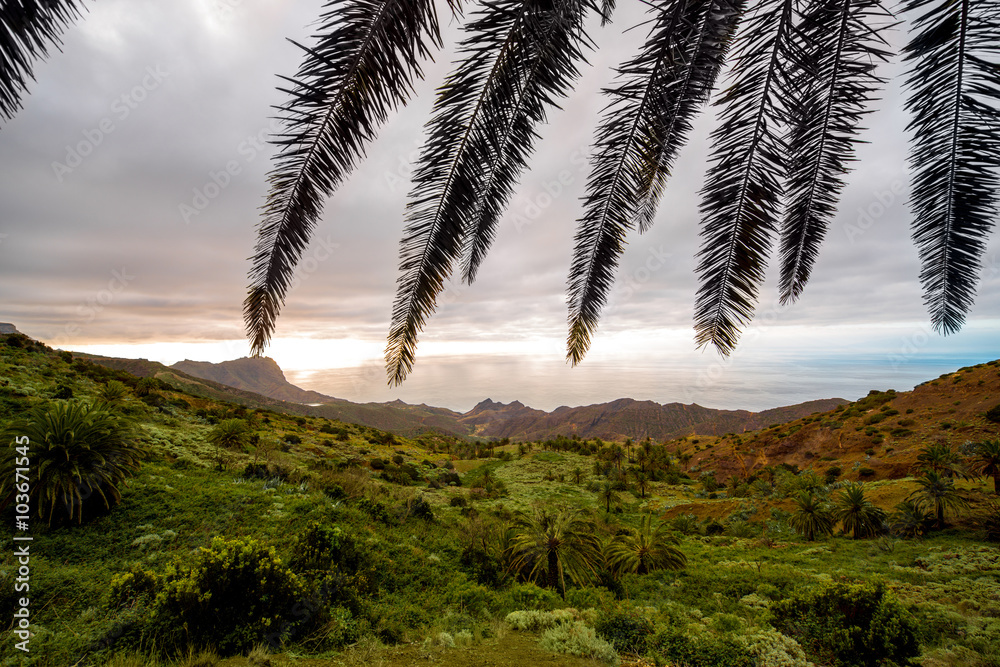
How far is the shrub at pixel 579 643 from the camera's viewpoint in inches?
181

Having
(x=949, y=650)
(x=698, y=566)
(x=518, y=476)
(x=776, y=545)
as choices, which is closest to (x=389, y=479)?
(x=518, y=476)

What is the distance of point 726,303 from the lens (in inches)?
107

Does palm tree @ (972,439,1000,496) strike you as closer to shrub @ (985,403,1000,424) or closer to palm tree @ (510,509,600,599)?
palm tree @ (510,509,600,599)

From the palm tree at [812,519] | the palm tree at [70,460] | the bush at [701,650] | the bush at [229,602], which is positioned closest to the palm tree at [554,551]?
the bush at [701,650]

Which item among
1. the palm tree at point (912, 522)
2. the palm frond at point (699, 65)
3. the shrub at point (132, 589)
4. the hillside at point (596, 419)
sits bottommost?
the hillside at point (596, 419)

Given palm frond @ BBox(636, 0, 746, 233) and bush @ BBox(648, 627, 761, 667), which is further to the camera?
bush @ BBox(648, 627, 761, 667)

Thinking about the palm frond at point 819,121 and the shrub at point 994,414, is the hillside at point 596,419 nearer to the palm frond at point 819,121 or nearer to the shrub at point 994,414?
the shrub at point 994,414

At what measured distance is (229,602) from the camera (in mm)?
4672

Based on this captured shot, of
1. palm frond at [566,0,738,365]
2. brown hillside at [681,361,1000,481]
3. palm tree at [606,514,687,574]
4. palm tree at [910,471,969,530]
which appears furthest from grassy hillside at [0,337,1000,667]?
brown hillside at [681,361,1000,481]

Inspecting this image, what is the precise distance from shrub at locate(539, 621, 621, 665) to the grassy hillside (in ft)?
0.10

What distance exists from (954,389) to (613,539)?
130 feet

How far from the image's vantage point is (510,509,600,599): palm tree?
797cm

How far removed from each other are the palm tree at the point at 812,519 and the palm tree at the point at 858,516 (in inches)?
16.6

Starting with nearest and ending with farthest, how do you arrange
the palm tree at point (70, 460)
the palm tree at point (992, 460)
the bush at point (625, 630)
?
the bush at point (625, 630), the palm tree at point (70, 460), the palm tree at point (992, 460)
